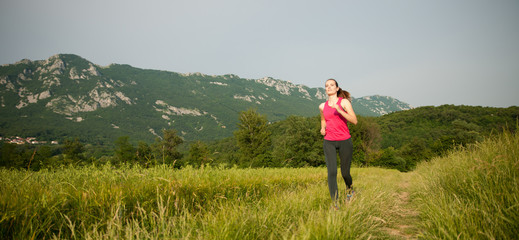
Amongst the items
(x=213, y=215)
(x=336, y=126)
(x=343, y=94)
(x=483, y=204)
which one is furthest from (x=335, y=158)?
(x=213, y=215)

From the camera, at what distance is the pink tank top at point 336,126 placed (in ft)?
14.9

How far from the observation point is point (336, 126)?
457 centimetres

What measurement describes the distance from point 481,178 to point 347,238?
2.79 metres

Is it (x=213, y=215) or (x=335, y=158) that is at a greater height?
(x=335, y=158)

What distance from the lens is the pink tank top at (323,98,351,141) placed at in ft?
14.9

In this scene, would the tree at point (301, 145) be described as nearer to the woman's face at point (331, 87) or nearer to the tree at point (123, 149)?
the tree at point (123, 149)

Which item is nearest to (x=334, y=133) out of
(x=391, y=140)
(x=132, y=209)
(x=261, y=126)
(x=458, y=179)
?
(x=458, y=179)

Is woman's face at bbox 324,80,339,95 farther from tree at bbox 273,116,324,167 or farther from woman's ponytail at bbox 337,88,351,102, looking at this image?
tree at bbox 273,116,324,167

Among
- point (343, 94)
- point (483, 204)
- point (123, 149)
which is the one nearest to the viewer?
point (483, 204)

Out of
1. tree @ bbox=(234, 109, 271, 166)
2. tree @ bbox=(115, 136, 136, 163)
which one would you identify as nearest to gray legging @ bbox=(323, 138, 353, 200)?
tree @ bbox=(234, 109, 271, 166)

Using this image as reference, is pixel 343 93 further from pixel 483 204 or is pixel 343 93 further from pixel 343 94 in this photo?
pixel 483 204

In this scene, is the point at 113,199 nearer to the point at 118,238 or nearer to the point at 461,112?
the point at 118,238

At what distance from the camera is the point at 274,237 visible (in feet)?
7.63

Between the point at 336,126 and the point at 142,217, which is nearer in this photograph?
the point at 142,217
